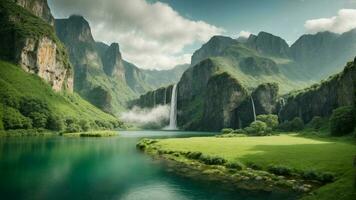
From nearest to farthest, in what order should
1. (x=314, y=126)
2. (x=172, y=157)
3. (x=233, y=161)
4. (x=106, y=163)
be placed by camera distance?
1. (x=233, y=161)
2. (x=106, y=163)
3. (x=172, y=157)
4. (x=314, y=126)

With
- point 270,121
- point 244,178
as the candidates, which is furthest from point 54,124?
point 244,178

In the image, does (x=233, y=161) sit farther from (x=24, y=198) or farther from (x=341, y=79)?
(x=341, y=79)

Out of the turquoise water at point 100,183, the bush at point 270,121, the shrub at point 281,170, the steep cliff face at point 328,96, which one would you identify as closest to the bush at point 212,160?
the turquoise water at point 100,183

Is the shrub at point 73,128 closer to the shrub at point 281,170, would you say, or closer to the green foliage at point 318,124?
the green foliage at point 318,124

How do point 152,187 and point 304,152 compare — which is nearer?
point 152,187

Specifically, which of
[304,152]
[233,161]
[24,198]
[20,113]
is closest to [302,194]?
[233,161]

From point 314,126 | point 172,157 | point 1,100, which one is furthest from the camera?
point 1,100

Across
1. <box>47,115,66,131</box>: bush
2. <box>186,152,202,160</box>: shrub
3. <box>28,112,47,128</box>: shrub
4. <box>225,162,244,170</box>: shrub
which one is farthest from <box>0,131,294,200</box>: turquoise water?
<box>47,115,66,131</box>: bush

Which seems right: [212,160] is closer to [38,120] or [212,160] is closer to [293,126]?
[293,126]

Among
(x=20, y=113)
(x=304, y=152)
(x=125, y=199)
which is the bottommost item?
(x=125, y=199)
